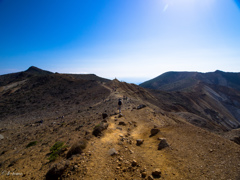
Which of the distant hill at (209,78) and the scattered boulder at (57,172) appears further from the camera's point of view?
the distant hill at (209,78)

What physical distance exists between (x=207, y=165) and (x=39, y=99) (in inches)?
1722

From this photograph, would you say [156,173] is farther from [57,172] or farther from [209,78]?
[209,78]

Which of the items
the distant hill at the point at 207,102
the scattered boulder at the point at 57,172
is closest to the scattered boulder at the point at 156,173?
the scattered boulder at the point at 57,172

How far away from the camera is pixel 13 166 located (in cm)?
877

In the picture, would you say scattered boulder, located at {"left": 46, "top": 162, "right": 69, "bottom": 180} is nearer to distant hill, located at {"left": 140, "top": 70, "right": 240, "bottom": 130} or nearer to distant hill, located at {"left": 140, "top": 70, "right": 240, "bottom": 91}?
distant hill, located at {"left": 140, "top": 70, "right": 240, "bottom": 130}

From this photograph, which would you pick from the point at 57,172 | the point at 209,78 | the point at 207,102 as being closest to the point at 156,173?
the point at 57,172

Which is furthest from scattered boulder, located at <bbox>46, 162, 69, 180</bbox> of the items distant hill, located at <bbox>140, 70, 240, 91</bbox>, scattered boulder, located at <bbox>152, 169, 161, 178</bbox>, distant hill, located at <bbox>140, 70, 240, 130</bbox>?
distant hill, located at <bbox>140, 70, 240, 91</bbox>

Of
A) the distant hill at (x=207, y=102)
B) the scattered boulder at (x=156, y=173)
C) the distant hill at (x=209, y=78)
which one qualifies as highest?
the distant hill at (x=209, y=78)

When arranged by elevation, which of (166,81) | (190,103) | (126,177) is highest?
(166,81)

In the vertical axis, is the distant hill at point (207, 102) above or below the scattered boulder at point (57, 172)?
below

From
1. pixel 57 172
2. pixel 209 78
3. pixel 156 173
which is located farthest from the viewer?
pixel 209 78

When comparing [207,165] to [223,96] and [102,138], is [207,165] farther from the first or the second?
[223,96]

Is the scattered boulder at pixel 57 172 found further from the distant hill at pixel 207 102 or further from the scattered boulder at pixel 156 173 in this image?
the distant hill at pixel 207 102

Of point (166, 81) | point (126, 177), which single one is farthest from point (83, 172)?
point (166, 81)
